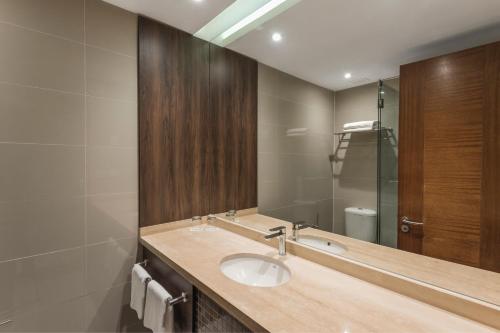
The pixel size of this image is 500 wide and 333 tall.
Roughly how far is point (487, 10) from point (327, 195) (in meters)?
0.85

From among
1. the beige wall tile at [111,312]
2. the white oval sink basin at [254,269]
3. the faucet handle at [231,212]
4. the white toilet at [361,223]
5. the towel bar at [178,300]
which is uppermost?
the white toilet at [361,223]

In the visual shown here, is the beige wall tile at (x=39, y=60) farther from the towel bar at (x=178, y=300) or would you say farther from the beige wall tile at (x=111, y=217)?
the towel bar at (x=178, y=300)

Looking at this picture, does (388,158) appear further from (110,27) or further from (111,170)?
(110,27)

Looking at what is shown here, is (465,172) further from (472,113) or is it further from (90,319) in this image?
(90,319)

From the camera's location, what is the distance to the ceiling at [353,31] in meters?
0.79

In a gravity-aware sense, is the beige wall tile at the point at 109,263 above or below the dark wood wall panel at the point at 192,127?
below

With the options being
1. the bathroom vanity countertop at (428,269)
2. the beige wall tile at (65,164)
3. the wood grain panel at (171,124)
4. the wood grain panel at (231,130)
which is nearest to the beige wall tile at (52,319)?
the beige wall tile at (65,164)

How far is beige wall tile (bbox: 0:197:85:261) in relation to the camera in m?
1.17

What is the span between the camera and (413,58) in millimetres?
892

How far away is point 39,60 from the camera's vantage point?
1239 millimetres

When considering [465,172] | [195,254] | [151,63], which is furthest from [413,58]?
[151,63]

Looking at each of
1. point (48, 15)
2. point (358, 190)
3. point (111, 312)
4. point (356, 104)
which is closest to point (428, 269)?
→ point (358, 190)

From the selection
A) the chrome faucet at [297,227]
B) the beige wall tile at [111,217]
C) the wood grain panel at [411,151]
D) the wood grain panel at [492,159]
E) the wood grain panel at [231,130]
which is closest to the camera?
the wood grain panel at [492,159]

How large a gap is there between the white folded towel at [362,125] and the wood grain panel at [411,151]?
0.34ft
